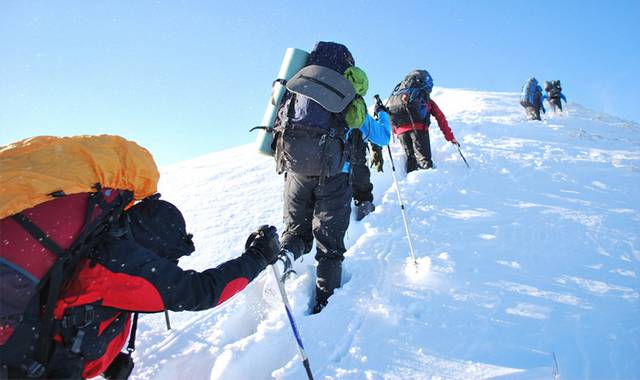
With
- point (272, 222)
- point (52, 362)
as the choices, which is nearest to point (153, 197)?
point (52, 362)

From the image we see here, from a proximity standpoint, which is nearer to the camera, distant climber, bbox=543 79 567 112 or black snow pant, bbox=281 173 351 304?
black snow pant, bbox=281 173 351 304

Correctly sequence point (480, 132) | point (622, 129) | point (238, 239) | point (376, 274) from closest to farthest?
point (376, 274), point (238, 239), point (480, 132), point (622, 129)

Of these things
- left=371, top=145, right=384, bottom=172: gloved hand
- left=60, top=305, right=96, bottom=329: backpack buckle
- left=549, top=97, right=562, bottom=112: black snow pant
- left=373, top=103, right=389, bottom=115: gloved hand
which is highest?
left=373, top=103, right=389, bottom=115: gloved hand

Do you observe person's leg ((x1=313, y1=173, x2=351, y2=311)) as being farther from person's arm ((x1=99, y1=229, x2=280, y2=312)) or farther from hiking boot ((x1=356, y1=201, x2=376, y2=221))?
hiking boot ((x1=356, y1=201, x2=376, y2=221))

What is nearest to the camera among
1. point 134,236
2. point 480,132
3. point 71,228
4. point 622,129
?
point 71,228

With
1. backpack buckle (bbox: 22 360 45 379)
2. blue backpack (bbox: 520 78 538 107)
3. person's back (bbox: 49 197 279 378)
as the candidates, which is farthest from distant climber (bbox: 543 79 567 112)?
backpack buckle (bbox: 22 360 45 379)

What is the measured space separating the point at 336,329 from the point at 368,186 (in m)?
3.59

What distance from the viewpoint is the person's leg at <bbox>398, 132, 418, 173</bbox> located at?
26.6 feet

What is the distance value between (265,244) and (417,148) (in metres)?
6.00

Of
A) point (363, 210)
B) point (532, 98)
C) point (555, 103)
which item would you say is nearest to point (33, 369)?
point (363, 210)

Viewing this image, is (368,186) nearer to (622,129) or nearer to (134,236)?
(134,236)

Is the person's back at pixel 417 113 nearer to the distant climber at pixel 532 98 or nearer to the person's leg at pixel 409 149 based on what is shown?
the person's leg at pixel 409 149

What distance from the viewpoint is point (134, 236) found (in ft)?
6.87

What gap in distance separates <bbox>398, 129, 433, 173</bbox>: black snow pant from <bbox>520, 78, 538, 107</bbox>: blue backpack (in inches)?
367
